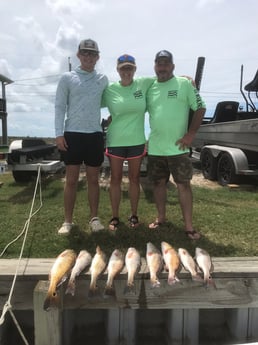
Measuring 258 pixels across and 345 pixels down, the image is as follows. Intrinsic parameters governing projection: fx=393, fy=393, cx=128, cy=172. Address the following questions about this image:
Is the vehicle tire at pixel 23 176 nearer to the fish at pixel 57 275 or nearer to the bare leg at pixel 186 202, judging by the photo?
the bare leg at pixel 186 202

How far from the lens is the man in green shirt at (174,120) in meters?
4.12

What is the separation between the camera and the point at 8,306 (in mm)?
2922

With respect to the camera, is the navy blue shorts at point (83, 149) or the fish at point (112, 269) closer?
the fish at point (112, 269)

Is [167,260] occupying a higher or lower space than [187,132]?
lower

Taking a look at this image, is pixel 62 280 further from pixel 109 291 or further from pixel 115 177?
pixel 115 177

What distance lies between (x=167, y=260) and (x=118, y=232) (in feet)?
4.32

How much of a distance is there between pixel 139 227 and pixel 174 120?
1.34 m

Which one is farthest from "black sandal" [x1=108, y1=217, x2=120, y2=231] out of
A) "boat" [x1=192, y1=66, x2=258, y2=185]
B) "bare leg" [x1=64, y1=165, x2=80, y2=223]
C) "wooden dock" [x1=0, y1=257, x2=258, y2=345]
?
"boat" [x1=192, y1=66, x2=258, y2=185]

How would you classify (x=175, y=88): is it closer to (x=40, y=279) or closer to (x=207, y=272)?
(x=207, y=272)

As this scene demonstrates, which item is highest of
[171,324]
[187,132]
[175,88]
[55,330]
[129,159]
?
[175,88]

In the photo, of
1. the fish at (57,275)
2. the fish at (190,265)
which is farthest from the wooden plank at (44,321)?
the fish at (190,265)

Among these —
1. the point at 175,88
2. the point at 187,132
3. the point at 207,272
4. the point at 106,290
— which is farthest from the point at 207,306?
the point at 175,88

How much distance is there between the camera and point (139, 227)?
463 centimetres

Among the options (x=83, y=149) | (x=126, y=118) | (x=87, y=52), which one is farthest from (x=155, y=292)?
(x=87, y=52)
